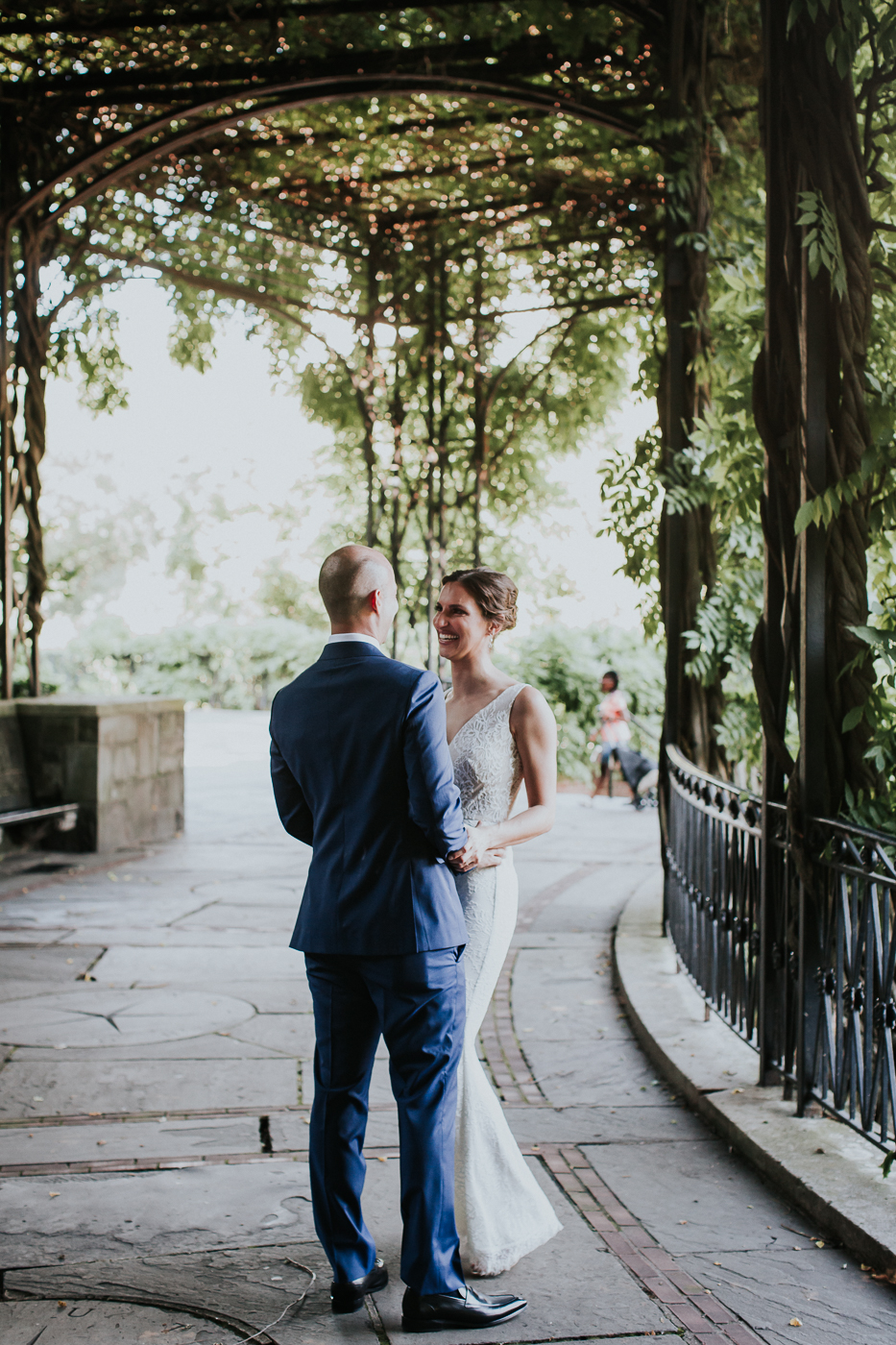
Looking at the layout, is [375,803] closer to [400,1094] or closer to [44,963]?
[400,1094]

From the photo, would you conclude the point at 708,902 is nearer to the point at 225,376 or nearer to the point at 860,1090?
the point at 860,1090

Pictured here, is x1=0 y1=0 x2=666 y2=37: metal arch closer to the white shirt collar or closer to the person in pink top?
the white shirt collar

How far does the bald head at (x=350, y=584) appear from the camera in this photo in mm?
2582

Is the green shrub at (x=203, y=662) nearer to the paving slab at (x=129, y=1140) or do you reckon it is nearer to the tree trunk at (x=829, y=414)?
the paving slab at (x=129, y=1140)

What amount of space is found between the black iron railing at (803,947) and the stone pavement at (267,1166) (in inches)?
15.0

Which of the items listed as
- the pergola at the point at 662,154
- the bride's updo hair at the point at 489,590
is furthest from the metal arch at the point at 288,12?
the bride's updo hair at the point at 489,590

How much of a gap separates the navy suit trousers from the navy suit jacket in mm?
68

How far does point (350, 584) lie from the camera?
2580 millimetres

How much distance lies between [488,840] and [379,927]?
1.24ft

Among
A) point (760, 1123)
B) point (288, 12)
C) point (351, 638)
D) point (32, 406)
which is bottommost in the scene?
point (760, 1123)

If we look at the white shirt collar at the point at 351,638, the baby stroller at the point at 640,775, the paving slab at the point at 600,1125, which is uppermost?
the white shirt collar at the point at 351,638

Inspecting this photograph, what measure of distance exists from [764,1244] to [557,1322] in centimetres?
71

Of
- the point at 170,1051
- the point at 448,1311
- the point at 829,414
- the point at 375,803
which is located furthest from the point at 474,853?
the point at 170,1051

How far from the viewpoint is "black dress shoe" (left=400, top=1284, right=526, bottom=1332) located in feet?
8.29
